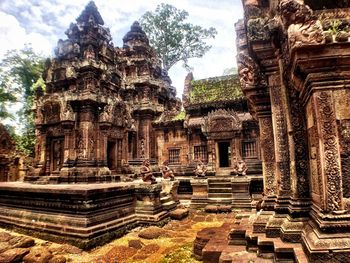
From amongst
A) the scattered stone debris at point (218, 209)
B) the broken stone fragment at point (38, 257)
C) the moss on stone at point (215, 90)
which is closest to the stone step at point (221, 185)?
the scattered stone debris at point (218, 209)

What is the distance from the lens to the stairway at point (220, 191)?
12804mm

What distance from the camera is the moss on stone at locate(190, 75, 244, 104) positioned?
18.1 m

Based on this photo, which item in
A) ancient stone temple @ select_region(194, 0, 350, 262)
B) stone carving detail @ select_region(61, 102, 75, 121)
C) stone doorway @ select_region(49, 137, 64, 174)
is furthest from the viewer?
stone doorway @ select_region(49, 137, 64, 174)

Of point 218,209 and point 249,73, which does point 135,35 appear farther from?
point 249,73

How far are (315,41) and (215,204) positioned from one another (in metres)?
11.1

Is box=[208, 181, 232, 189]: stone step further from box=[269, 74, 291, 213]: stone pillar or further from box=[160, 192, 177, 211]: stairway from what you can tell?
box=[269, 74, 291, 213]: stone pillar

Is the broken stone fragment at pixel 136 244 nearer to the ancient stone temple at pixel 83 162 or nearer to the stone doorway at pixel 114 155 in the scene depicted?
the ancient stone temple at pixel 83 162

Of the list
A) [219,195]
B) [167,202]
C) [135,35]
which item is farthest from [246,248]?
[135,35]

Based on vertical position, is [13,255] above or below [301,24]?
below

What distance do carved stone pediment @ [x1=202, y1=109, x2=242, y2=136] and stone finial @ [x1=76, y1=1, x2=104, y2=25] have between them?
28.3ft

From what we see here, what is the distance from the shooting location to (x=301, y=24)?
276 cm

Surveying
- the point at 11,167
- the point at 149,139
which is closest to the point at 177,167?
the point at 149,139

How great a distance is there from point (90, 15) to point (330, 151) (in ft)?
44.9

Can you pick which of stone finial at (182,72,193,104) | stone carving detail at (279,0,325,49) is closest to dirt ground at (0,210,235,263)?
stone carving detail at (279,0,325,49)
